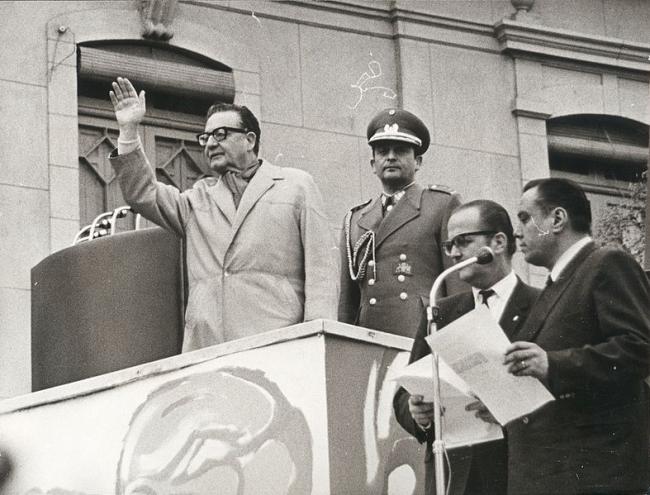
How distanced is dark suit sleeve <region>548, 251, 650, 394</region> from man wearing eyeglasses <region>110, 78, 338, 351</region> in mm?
2675

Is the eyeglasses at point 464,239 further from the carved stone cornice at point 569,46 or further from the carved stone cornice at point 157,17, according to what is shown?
the carved stone cornice at point 569,46

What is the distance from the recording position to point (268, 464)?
9461mm

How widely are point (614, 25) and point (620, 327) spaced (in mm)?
9595

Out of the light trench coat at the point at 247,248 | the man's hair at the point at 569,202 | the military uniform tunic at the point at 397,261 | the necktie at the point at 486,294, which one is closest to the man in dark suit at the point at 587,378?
the man's hair at the point at 569,202

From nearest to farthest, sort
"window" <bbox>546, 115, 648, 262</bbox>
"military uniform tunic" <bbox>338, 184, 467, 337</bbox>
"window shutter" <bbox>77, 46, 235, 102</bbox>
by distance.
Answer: "military uniform tunic" <bbox>338, 184, 467, 337</bbox> < "window shutter" <bbox>77, 46, 235, 102</bbox> < "window" <bbox>546, 115, 648, 262</bbox>

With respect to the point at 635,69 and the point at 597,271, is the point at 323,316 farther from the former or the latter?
the point at 635,69

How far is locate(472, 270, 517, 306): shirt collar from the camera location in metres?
8.58

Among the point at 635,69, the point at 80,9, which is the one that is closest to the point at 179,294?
the point at 80,9

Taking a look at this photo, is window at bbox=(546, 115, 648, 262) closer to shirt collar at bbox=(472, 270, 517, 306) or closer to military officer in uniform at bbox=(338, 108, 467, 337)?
military officer in uniform at bbox=(338, 108, 467, 337)

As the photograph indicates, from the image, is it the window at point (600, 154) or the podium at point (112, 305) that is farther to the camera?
the window at point (600, 154)

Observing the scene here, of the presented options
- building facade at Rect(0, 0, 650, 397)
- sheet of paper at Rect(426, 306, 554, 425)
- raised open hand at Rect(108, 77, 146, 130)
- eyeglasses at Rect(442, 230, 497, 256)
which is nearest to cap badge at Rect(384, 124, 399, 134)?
raised open hand at Rect(108, 77, 146, 130)

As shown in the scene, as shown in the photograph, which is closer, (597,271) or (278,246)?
(597,271)

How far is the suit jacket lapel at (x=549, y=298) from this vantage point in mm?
8031

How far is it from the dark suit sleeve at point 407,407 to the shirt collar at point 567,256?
2.17 ft
